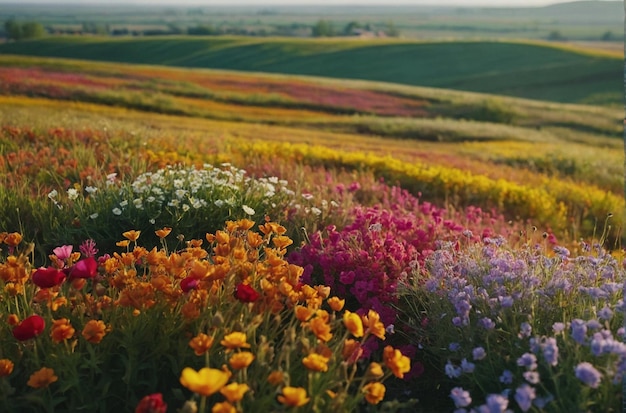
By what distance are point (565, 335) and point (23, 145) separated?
7.80 metres

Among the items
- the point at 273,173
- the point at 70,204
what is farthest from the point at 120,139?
the point at 70,204

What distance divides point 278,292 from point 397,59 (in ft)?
192

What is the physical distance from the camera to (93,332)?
3.11m

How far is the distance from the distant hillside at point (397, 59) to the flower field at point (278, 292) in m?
41.2

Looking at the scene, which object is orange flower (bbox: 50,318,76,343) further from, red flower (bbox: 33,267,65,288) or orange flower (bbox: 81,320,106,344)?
red flower (bbox: 33,267,65,288)

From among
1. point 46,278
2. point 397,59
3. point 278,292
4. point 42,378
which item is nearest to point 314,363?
point 278,292

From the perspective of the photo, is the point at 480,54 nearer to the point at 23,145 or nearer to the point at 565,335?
the point at 23,145

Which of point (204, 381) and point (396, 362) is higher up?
point (204, 381)

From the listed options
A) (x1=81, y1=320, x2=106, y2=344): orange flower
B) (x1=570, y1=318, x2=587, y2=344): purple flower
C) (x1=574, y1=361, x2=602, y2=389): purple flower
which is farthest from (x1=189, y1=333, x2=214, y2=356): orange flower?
(x1=570, y1=318, x2=587, y2=344): purple flower

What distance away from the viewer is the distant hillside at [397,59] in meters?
48.8

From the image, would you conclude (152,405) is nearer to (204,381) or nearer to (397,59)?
(204,381)

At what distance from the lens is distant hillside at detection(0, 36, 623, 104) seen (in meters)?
48.8

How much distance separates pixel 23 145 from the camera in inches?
354

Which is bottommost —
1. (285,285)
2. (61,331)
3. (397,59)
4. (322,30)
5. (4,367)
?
(397,59)
